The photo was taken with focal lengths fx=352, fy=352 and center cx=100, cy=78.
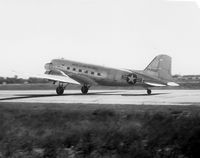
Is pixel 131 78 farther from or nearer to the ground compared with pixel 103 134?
farther from the ground

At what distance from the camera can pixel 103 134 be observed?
1622 cm

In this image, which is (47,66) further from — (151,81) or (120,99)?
(120,99)

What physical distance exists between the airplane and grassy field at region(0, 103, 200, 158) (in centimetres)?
2084

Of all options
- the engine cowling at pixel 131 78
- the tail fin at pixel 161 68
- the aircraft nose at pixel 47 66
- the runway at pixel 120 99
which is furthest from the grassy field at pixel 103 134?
the aircraft nose at pixel 47 66

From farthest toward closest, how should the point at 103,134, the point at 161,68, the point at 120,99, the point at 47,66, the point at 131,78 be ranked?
the point at 47,66, the point at 161,68, the point at 131,78, the point at 120,99, the point at 103,134

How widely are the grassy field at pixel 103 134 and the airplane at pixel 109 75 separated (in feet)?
68.4

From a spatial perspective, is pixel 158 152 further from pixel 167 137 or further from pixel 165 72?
pixel 165 72

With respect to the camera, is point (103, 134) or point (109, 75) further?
point (109, 75)

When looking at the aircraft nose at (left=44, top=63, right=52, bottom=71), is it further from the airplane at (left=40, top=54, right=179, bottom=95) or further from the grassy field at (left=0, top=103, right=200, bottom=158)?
the grassy field at (left=0, top=103, right=200, bottom=158)

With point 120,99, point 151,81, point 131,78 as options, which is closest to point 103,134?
point 120,99

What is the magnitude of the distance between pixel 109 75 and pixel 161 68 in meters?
6.28

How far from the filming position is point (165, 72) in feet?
138

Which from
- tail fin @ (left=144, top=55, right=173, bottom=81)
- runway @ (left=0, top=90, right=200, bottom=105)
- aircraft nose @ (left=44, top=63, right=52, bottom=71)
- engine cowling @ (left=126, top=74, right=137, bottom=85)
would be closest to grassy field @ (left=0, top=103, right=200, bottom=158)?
runway @ (left=0, top=90, right=200, bottom=105)

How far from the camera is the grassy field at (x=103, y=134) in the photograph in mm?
14617
